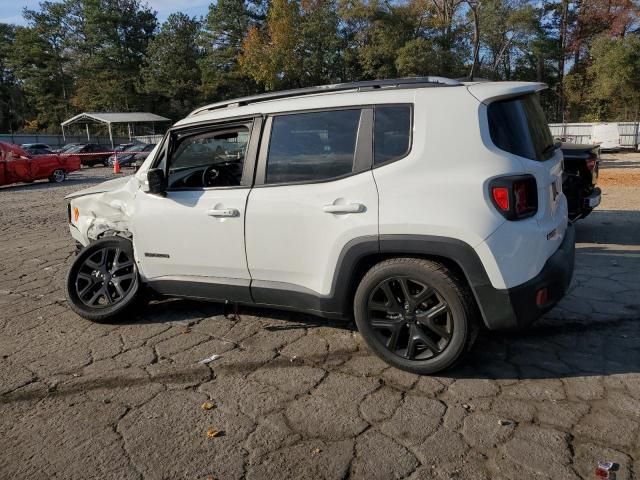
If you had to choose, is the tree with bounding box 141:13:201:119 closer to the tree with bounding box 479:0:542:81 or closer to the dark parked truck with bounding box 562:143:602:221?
the tree with bounding box 479:0:542:81

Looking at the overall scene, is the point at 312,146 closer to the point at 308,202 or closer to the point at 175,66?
the point at 308,202

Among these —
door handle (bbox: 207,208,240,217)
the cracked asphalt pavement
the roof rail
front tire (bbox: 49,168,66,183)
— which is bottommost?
the cracked asphalt pavement

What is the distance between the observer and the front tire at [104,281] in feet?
14.5

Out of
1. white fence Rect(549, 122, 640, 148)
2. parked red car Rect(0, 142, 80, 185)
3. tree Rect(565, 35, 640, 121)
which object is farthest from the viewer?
tree Rect(565, 35, 640, 121)

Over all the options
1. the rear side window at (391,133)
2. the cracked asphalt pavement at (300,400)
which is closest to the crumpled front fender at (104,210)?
the cracked asphalt pavement at (300,400)

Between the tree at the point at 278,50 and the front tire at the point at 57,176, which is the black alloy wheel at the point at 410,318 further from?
the tree at the point at 278,50

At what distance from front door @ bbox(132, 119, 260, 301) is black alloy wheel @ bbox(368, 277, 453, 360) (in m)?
1.04

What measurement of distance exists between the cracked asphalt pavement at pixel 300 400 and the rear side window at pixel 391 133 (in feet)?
4.68

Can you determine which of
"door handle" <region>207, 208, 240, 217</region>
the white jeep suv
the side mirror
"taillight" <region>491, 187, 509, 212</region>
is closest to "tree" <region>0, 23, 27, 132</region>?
the side mirror

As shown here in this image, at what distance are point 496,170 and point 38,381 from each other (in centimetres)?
326

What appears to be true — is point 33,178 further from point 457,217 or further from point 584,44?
point 584,44

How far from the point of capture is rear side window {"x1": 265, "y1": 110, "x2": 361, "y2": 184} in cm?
336

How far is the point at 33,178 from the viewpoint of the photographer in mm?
18656

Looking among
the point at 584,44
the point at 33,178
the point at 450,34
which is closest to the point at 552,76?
the point at 584,44
